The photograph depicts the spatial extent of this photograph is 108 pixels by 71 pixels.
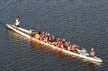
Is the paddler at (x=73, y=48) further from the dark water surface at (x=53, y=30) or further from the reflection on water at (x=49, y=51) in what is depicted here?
the dark water surface at (x=53, y=30)

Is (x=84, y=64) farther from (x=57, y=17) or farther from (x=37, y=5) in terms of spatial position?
(x=37, y=5)

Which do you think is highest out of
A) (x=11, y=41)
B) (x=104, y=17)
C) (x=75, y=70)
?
(x=104, y=17)

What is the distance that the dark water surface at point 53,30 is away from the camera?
59.3m

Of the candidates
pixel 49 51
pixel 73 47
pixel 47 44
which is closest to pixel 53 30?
pixel 47 44

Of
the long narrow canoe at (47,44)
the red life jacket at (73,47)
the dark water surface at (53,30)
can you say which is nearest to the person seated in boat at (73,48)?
the red life jacket at (73,47)

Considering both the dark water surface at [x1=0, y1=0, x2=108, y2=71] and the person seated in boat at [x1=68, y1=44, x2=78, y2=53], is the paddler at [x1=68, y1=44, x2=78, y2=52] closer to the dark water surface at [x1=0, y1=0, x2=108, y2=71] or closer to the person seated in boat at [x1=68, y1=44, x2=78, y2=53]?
the person seated in boat at [x1=68, y1=44, x2=78, y2=53]

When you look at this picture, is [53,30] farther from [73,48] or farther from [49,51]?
[73,48]

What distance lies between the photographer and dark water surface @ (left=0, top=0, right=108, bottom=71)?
5931cm

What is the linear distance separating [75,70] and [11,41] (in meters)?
16.9

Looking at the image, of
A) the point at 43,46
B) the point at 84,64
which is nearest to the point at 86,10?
the point at 43,46

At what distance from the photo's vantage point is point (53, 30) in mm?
71375

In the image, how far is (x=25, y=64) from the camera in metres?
59.7

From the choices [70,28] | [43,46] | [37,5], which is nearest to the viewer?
[43,46]

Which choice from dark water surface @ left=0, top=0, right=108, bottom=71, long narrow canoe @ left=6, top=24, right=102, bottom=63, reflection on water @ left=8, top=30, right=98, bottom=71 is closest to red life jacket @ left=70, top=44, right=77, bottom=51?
long narrow canoe @ left=6, top=24, right=102, bottom=63
